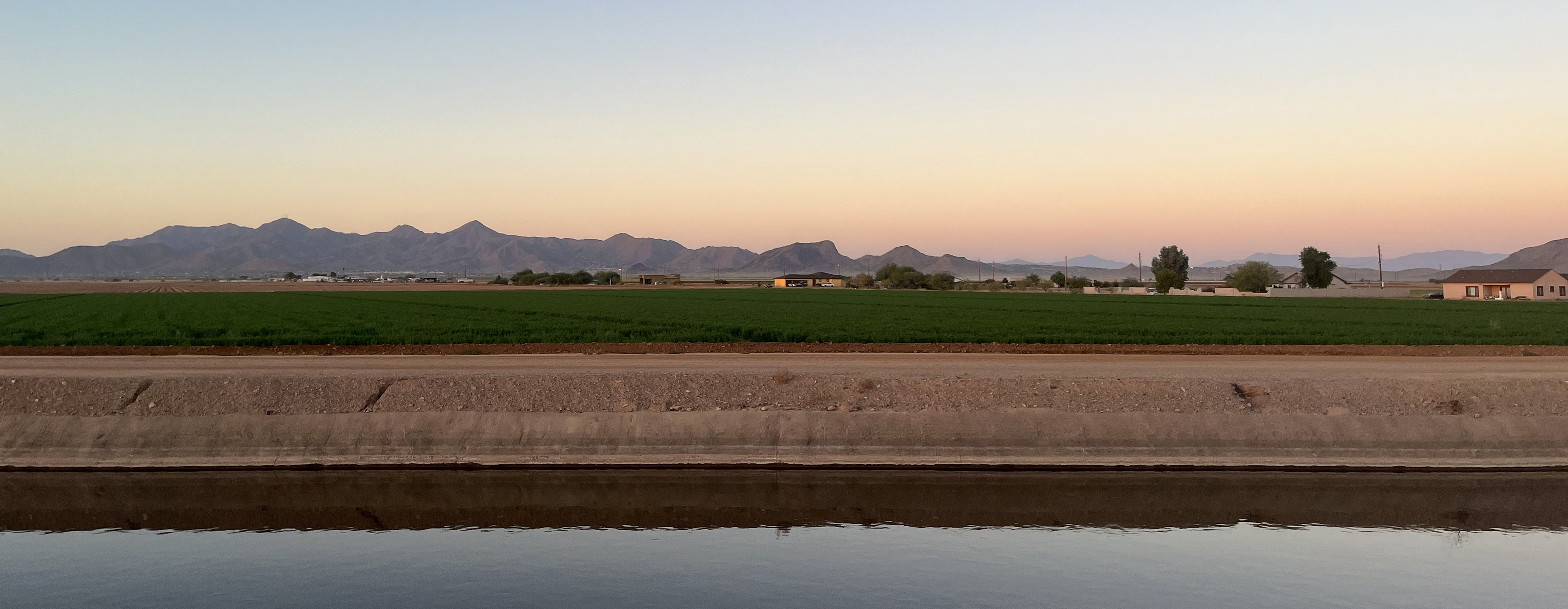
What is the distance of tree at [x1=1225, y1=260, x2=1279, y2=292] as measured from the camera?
173 meters

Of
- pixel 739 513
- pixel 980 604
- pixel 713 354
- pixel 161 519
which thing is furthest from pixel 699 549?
pixel 713 354

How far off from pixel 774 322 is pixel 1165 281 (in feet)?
449

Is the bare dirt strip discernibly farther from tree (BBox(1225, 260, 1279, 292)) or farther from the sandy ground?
tree (BBox(1225, 260, 1279, 292))

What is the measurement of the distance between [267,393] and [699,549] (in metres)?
13.1

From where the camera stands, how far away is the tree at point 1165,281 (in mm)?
176500

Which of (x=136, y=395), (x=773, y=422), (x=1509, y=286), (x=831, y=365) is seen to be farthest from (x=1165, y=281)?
(x=136, y=395)

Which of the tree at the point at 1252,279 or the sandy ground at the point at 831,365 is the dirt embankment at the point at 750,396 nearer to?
the sandy ground at the point at 831,365

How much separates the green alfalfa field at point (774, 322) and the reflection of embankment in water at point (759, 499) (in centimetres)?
2080

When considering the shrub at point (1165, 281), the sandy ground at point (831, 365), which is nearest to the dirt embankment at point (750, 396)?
the sandy ground at point (831, 365)

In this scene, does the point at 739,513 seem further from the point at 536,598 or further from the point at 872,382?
the point at 872,382

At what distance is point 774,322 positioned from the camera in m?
58.2

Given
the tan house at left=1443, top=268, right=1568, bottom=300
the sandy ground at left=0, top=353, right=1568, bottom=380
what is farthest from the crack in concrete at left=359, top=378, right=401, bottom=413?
the tan house at left=1443, top=268, right=1568, bottom=300

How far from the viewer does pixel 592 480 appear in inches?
792

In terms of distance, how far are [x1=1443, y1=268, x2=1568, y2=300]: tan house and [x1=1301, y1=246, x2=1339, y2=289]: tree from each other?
3389 centimetres
